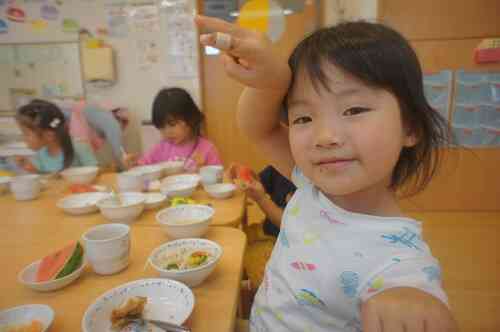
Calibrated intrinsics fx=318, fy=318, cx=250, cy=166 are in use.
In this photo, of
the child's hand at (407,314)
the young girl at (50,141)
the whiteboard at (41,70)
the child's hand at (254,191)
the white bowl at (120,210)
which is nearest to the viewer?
the child's hand at (407,314)

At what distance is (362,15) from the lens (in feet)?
8.81

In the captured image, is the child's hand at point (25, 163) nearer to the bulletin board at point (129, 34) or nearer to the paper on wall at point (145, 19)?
the bulletin board at point (129, 34)

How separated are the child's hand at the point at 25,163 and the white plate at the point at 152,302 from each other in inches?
62.1

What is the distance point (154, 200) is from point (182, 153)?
2.65 ft

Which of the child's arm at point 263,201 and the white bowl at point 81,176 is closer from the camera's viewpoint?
the child's arm at point 263,201

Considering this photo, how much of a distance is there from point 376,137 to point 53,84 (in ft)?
11.0

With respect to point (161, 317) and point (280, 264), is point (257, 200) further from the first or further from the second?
point (161, 317)

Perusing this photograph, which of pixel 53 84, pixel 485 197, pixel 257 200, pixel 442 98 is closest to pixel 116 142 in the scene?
pixel 53 84

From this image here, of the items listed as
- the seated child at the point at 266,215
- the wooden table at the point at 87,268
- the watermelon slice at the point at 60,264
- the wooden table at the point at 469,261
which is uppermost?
the watermelon slice at the point at 60,264

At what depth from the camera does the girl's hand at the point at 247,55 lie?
0.44 m

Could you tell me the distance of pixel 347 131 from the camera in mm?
520

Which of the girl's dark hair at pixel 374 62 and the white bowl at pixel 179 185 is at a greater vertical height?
the girl's dark hair at pixel 374 62

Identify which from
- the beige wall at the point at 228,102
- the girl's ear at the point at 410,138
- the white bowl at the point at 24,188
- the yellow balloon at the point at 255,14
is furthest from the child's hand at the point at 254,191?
the yellow balloon at the point at 255,14

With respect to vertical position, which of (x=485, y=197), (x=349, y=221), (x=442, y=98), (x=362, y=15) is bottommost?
(x=485, y=197)
